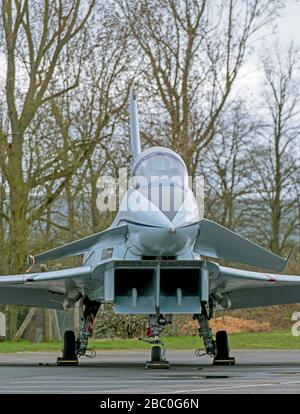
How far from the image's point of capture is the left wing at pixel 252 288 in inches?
672

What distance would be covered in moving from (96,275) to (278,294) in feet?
13.4

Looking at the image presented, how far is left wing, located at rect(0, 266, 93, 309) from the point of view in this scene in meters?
17.1

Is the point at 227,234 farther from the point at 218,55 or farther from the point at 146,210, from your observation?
the point at 218,55

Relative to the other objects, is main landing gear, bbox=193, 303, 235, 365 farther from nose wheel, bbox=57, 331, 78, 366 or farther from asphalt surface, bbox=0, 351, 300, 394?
nose wheel, bbox=57, 331, 78, 366

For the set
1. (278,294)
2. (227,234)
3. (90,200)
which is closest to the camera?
(227,234)

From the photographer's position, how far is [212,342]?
57.0 feet

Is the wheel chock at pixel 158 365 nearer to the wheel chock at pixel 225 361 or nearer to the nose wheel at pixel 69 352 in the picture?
the wheel chock at pixel 225 361

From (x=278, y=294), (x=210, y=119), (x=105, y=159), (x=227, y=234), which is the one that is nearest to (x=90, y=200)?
(x=105, y=159)

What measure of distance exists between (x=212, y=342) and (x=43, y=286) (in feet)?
9.94

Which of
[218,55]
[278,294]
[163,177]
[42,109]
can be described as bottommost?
[278,294]

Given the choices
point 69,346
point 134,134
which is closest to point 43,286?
point 69,346

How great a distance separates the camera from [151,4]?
36062 millimetres

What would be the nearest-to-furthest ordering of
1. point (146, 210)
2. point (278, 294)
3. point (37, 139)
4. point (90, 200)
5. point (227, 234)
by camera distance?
1. point (146, 210)
2. point (227, 234)
3. point (278, 294)
4. point (37, 139)
5. point (90, 200)

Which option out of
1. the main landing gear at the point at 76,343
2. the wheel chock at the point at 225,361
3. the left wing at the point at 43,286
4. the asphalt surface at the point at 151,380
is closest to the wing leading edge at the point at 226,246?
the asphalt surface at the point at 151,380
